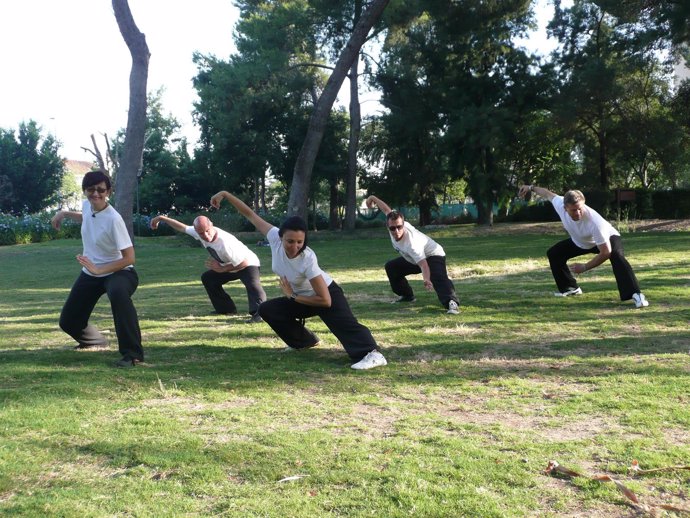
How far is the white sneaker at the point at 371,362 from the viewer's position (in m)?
6.35

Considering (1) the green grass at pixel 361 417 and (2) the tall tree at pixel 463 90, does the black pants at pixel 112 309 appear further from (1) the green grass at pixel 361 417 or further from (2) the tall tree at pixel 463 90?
(2) the tall tree at pixel 463 90

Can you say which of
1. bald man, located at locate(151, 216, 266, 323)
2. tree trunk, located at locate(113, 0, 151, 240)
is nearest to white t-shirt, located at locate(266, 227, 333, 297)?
bald man, located at locate(151, 216, 266, 323)

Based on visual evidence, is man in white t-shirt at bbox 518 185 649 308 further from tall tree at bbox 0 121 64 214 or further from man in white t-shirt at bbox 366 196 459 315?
tall tree at bbox 0 121 64 214

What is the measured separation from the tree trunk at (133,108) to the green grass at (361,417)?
32.1 feet

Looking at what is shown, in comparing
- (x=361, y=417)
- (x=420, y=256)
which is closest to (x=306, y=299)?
(x=361, y=417)

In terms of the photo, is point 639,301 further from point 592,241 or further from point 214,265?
point 214,265

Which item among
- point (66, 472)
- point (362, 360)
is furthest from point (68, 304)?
point (66, 472)

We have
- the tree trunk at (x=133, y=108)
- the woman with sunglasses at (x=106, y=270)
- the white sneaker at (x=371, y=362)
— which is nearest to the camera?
the white sneaker at (x=371, y=362)

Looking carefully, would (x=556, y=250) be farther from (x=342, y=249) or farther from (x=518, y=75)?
(x=518, y=75)

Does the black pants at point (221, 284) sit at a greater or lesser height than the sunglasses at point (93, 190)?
lesser

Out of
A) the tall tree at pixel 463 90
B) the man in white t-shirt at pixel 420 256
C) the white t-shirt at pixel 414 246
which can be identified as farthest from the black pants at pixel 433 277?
the tall tree at pixel 463 90

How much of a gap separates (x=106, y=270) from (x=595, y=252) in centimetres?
673

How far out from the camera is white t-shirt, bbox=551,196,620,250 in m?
9.55

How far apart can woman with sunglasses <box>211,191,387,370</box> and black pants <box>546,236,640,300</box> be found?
15.0 feet
